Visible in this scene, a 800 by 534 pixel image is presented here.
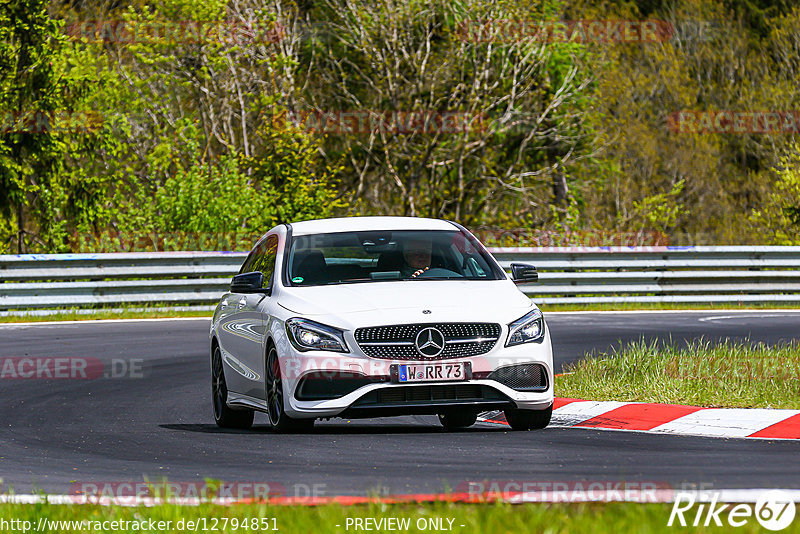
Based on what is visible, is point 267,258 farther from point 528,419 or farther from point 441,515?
point 441,515

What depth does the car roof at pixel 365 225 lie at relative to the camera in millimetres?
11297

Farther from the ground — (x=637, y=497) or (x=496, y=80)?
(x=637, y=497)

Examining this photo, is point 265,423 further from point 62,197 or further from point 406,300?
point 62,197

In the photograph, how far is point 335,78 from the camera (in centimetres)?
3484

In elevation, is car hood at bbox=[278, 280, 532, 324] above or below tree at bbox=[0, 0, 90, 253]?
above

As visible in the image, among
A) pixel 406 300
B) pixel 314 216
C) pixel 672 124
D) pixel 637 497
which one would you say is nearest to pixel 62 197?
pixel 314 216

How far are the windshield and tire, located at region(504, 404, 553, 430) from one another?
3.49 ft

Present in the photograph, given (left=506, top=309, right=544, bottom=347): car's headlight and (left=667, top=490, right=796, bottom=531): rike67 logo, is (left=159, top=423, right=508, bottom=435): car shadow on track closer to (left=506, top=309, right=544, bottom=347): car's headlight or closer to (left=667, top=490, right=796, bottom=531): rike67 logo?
(left=506, top=309, right=544, bottom=347): car's headlight

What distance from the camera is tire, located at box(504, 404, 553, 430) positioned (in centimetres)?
1032

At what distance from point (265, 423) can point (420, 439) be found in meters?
2.24

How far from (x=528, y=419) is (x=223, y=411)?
101 inches

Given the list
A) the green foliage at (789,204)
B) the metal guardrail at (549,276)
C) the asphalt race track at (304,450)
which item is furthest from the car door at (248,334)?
the green foliage at (789,204)

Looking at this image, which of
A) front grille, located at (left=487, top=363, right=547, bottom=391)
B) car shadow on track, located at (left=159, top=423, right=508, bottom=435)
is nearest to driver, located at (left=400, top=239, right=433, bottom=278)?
car shadow on track, located at (left=159, top=423, right=508, bottom=435)

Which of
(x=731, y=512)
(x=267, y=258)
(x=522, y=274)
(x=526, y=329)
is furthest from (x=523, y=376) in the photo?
(x=731, y=512)
